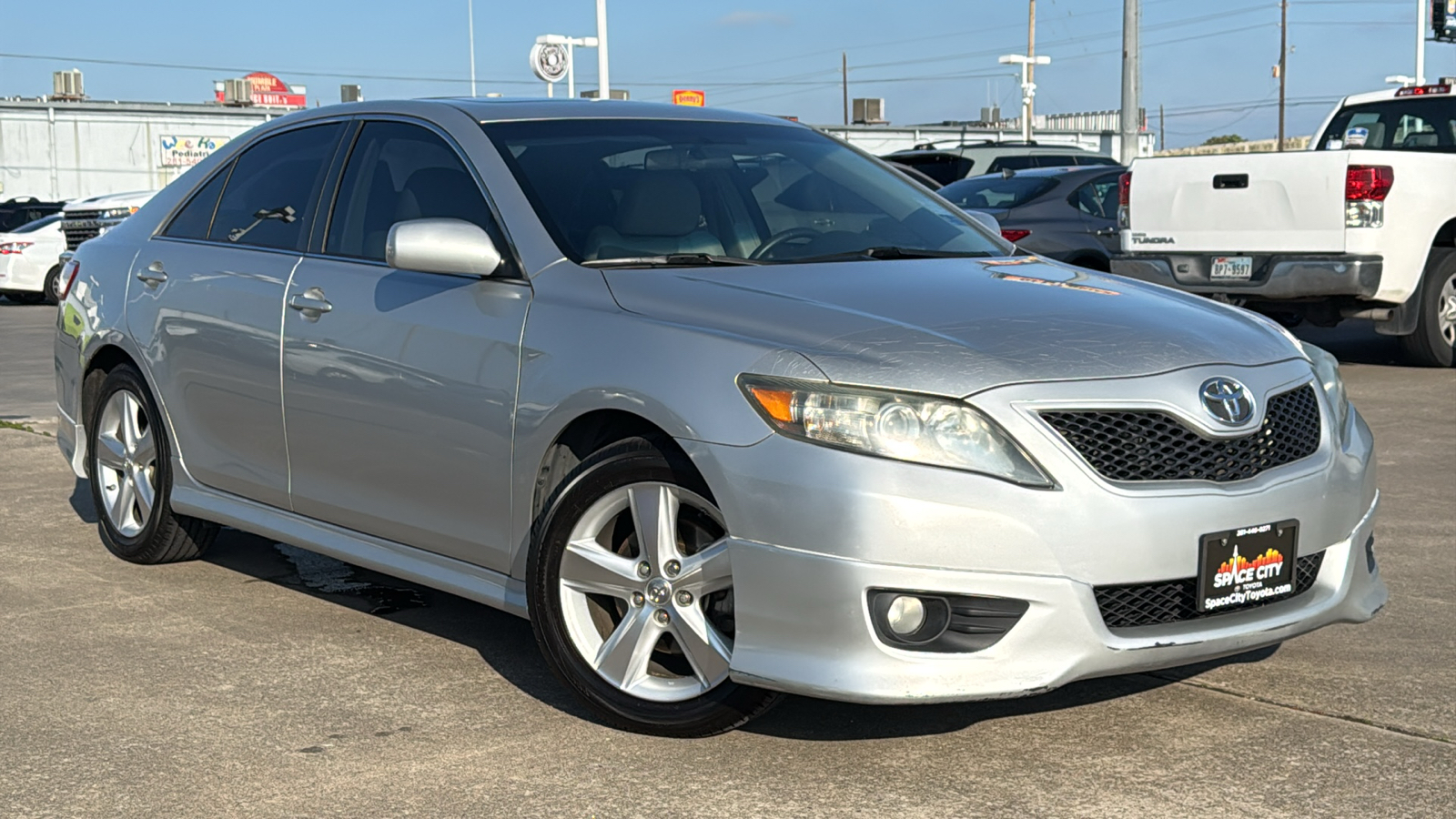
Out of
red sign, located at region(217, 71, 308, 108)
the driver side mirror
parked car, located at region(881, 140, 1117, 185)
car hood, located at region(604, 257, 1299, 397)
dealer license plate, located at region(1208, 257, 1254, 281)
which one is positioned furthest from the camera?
red sign, located at region(217, 71, 308, 108)

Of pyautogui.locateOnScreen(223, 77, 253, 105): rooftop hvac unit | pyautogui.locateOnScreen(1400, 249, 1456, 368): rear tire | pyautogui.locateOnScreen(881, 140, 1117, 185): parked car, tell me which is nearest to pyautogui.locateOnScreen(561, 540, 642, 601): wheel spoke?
pyautogui.locateOnScreen(1400, 249, 1456, 368): rear tire

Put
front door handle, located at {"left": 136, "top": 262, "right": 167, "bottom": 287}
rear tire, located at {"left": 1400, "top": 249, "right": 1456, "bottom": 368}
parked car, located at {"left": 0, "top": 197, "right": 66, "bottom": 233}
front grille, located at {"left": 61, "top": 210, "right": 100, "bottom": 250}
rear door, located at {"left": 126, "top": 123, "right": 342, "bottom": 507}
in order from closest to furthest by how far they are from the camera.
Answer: rear door, located at {"left": 126, "top": 123, "right": 342, "bottom": 507}
front door handle, located at {"left": 136, "top": 262, "right": 167, "bottom": 287}
rear tire, located at {"left": 1400, "top": 249, "right": 1456, "bottom": 368}
front grille, located at {"left": 61, "top": 210, "right": 100, "bottom": 250}
parked car, located at {"left": 0, "top": 197, "right": 66, "bottom": 233}

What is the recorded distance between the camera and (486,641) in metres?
4.98

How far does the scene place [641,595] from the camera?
404 centimetres

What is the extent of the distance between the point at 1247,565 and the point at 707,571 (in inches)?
47.8

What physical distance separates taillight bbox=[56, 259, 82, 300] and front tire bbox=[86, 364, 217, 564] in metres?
0.48

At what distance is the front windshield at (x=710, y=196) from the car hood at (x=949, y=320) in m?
0.25

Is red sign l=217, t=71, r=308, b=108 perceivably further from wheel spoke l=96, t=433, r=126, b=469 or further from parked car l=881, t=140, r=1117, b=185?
wheel spoke l=96, t=433, r=126, b=469

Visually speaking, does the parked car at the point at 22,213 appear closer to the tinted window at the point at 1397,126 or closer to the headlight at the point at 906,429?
the tinted window at the point at 1397,126

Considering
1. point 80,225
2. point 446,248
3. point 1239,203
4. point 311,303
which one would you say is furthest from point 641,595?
point 80,225

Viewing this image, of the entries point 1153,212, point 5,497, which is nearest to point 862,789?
point 5,497

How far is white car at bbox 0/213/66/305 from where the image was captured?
23547 millimetres

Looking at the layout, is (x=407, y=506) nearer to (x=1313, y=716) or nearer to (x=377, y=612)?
(x=377, y=612)

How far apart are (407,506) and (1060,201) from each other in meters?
10.2
